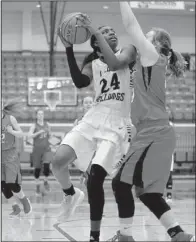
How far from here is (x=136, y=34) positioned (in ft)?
12.4

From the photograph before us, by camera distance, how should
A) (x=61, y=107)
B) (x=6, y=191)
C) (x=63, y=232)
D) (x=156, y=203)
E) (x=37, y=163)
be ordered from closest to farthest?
(x=156, y=203) < (x=63, y=232) < (x=6, y=191) < (x=37, y=163) < (x=61, y=107)

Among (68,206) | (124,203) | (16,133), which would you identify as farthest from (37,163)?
(124,203)

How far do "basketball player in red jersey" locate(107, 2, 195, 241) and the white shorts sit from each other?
0.24 meters

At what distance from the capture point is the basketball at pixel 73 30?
13.6 feet

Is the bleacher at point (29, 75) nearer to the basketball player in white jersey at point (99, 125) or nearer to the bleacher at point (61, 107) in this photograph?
the bleacher at point (61, 107)

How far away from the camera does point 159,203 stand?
13.2 ft

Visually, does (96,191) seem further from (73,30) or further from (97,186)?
(73,30)

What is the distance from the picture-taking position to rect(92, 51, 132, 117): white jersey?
177 inches

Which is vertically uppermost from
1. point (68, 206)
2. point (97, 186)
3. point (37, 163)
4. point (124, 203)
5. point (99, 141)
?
point (99, 141)

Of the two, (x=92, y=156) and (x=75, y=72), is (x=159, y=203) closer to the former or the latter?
(x=92, y=156)

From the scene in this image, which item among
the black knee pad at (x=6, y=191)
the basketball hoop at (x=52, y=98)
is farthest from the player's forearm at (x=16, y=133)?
the basketball hoop at (x=52, y=98)

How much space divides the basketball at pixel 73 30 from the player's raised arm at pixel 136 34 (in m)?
0.46

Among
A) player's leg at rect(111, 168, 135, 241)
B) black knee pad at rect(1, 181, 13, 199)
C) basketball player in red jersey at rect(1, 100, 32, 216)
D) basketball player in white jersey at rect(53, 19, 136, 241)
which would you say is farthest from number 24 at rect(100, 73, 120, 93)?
black knee pad at rect(1, 181, 13, 199)

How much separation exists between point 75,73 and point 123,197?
961 mm
